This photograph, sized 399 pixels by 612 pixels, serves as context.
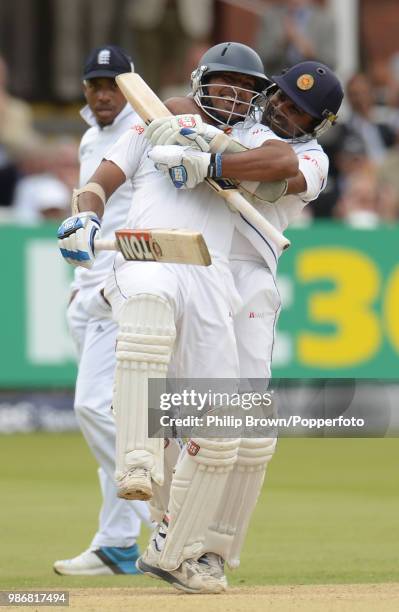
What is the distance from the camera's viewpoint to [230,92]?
7059mm

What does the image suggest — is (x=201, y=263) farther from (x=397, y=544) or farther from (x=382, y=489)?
(x=382, y=489)

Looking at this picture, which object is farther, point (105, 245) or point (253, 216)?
point (253, 216)

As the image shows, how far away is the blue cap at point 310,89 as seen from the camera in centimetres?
707

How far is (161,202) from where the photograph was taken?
7.04m

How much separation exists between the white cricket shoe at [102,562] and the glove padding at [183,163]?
2298 millimetres

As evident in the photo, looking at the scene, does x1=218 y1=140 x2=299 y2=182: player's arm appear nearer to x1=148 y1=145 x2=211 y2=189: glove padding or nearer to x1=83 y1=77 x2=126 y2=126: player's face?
x1=148 y1=145 x2=211 y2=189: glove padding

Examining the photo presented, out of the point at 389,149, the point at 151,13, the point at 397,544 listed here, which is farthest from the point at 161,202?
the point at 151,13

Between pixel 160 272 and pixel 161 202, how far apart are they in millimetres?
353

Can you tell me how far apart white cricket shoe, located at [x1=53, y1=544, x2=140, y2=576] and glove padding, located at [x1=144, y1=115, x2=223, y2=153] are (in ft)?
7.83

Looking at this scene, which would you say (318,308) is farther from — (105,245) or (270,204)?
(105,245)

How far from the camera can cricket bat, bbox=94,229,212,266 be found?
652 centimetres

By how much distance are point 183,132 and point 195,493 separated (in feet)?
4.95

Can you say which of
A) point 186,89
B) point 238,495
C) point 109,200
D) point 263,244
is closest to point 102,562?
point 238,495

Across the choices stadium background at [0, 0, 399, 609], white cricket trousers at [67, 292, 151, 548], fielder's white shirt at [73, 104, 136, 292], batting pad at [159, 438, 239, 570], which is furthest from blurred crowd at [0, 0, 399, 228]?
batting pad at [159, 438, 239, 570]
